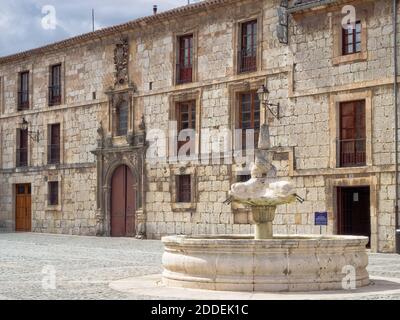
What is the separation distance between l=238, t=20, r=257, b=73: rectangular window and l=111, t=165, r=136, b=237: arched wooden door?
5853 millimetres

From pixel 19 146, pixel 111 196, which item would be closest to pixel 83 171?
pixel 111 196

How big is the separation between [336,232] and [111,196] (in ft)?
30.2

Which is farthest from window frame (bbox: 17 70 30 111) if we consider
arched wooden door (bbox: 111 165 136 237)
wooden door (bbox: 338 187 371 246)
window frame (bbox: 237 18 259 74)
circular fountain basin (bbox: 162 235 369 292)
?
circular fountain basin (bbox: 162 235 369 292)

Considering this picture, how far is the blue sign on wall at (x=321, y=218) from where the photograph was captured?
19.6 meters

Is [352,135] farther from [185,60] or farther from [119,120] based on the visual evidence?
[119,120]

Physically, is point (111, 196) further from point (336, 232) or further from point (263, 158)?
point (263, 158)

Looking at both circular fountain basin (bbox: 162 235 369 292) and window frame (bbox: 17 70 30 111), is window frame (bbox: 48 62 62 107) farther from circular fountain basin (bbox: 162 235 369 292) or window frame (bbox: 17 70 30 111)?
circular fountain basin (bbox: 162 235 369 292)

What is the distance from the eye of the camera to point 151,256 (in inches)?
675

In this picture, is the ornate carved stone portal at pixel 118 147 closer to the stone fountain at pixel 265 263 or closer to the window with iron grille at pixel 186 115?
the window with iron grille at pixel 186 115

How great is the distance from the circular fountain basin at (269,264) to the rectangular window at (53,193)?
1905cm

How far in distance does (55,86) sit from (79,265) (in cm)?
1531

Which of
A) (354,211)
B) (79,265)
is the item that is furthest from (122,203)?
(79,265)

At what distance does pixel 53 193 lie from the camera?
28.7 meters
